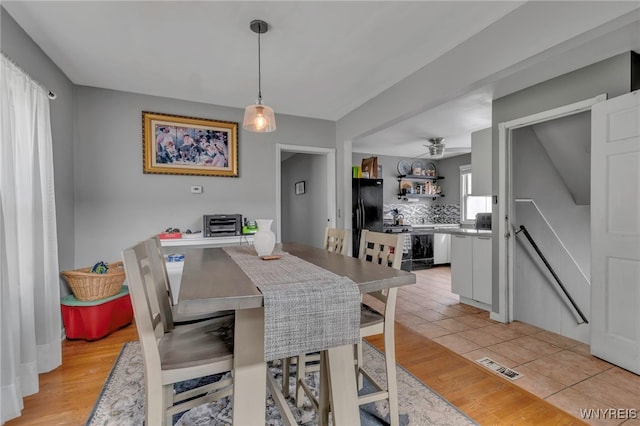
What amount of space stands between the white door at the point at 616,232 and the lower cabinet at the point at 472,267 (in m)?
1.01

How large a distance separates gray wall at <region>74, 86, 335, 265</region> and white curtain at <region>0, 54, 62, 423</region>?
3.20ft

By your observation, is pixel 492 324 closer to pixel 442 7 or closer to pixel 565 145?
pixel 565 145

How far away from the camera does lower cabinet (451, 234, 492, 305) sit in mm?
3346

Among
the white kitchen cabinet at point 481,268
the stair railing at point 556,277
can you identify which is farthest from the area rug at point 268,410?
the stair railing at point 556,277

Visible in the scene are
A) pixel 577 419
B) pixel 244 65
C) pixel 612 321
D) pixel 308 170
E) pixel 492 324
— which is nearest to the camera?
pixel 577 419

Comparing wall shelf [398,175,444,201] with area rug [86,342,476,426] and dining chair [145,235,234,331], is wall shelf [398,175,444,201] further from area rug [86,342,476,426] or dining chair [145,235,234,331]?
dining chair [145,235,234,331]

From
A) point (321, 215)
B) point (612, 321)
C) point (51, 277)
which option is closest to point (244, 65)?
point (51, 277)

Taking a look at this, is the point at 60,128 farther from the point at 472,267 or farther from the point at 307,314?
the point at 472,267

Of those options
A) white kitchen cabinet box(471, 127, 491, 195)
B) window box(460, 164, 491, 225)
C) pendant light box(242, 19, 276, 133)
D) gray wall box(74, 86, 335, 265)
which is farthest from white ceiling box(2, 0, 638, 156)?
window box(460, 164, 491, 225)

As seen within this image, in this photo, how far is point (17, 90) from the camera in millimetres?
1989

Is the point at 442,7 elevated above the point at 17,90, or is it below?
above

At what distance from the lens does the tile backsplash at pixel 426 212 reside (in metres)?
6.78

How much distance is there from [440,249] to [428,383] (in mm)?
4664

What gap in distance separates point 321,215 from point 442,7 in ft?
11.0
